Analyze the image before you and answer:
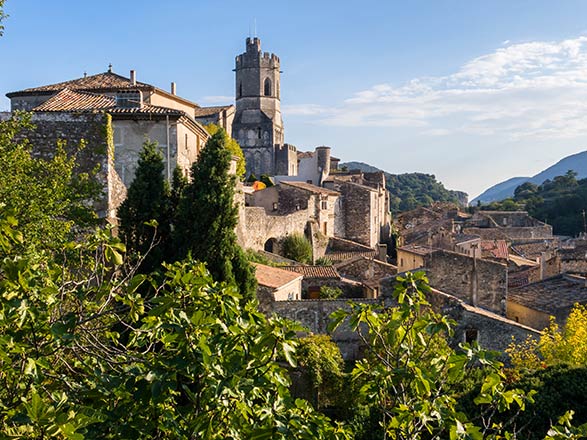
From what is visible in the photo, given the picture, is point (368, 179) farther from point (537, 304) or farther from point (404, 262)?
point (537, 304)

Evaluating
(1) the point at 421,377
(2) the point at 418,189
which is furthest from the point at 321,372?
(2) the point at 418,189

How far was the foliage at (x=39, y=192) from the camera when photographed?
11516 mm

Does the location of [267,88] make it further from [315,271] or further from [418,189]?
[418,189]

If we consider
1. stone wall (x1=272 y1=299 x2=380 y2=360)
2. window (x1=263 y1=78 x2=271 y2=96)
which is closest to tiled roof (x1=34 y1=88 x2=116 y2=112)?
stone wall (x1=272 y1=299 x2=380 y2=360)

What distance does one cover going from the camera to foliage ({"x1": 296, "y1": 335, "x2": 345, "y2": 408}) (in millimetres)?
17562

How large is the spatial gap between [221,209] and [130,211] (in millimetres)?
2593

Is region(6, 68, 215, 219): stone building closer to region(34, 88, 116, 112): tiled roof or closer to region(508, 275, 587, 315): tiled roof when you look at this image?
region(34, 88, 116, 112): tiled roof

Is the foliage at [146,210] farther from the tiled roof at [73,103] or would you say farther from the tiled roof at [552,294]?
the tiled roof at [552,294]

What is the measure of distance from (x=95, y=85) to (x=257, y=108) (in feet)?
211

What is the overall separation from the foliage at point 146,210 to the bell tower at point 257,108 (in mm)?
67182

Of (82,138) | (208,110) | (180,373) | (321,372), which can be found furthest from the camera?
(208,110)

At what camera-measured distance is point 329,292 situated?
27.2 meters

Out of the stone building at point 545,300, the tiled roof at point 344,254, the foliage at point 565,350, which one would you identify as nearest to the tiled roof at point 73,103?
the foliage at point 565,350

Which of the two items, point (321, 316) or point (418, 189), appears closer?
point (321, 316)
